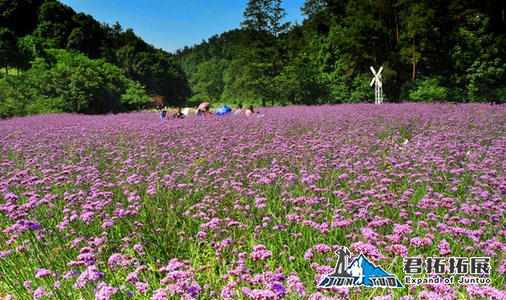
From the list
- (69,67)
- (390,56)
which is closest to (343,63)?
(390,56)

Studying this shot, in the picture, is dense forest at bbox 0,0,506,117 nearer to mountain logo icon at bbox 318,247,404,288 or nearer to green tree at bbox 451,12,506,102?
green tree at bbox 451,12,506,102

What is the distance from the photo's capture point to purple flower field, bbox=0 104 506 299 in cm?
240

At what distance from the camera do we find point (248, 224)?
379cm

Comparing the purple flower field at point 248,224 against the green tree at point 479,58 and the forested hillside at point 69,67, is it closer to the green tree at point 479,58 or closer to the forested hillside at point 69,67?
the forested hillside at point 69,67

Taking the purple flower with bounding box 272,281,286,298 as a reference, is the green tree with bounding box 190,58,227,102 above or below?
Result: above

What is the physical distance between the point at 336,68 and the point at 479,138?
104 ft

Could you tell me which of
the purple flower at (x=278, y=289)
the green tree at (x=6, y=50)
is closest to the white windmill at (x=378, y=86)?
the purple flower at (x=278, y=289)

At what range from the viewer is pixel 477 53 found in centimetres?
2939

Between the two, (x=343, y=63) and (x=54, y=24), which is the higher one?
(x=54, y=24)

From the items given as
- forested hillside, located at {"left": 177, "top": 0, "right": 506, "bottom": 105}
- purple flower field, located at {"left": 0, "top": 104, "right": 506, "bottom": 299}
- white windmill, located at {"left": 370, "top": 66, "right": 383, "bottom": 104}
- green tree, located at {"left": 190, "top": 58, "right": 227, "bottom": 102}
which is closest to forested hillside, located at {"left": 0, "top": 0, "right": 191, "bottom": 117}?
green tree, located at {"left": 190, "top": 58, "right": 227, "bottom": 102}

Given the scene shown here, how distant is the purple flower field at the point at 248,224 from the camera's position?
2.40 meters

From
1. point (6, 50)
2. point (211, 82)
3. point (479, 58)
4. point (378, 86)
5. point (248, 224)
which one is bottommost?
point (248, 224)

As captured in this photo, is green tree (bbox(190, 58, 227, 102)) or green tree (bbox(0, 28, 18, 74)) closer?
green tree (bbox(0, 28, 18, 74))

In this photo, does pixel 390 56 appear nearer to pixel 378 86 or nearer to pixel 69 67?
pixel 378 86
